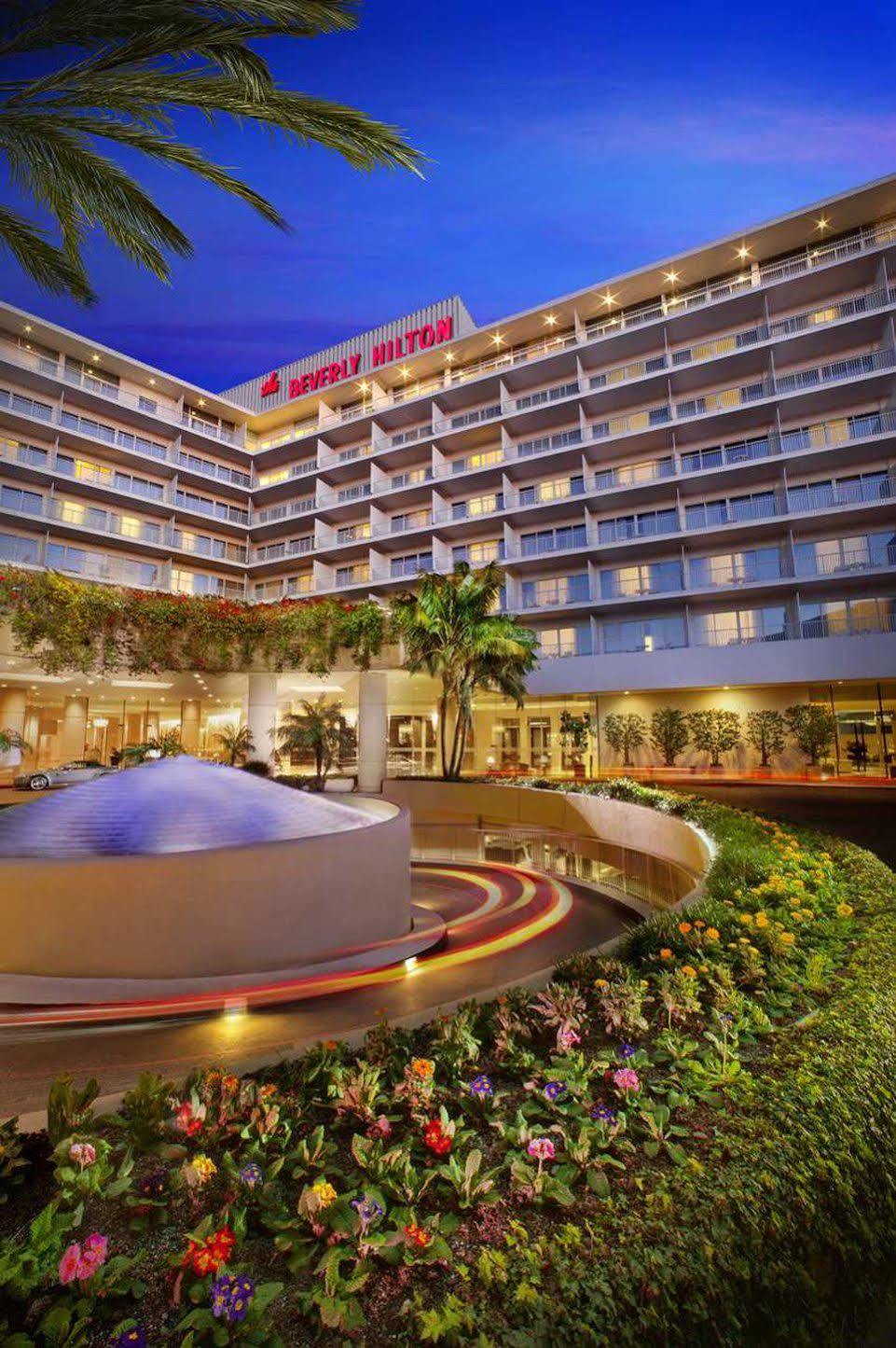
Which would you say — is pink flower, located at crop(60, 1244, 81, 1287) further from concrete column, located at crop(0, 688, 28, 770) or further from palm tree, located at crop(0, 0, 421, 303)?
concrete column, located at crop(0, 688, 28, 770)

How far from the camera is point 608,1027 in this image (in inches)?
162

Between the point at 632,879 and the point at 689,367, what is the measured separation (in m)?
29.4

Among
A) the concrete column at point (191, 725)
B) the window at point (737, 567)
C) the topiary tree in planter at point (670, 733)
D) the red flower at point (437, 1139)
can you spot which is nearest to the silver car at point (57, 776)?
the concrete column at point (191, 725)

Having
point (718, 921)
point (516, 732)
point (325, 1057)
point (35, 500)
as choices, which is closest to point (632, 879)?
point (718, 921)

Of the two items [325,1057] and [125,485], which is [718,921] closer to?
[325,1057]

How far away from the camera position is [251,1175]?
2.67 meters

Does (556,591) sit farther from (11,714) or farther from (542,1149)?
(542,1149)

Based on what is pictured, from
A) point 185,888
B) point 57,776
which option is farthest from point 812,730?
point 57,776

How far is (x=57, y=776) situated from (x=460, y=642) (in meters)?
16.2

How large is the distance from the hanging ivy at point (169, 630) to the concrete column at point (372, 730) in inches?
36.4

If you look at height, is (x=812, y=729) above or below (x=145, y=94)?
below

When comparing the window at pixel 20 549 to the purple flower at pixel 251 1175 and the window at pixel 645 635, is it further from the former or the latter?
the purple flower at pixel 251 1175

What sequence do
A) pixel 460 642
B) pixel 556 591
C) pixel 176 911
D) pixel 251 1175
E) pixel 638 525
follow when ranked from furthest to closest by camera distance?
1. pixel 556 591
2. pixel 638 525
3. pixel 460 642
4. pixel 176 911
5. pixel 251 1175

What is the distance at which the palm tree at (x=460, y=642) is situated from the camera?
22938 millimetres
